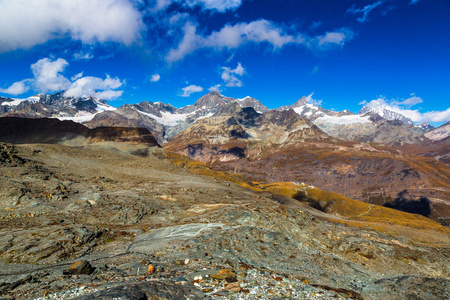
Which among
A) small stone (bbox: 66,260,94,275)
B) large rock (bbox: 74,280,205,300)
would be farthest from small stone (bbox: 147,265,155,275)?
small stone (bbox: 66,260,94,275)

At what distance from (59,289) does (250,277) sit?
39.3 ft

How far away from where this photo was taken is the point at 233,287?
47.7ft

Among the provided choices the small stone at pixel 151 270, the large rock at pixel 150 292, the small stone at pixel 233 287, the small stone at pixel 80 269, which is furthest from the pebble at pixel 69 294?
the small stone at pixel 233 287

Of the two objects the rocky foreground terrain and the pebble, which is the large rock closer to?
the rocky foreground terrain

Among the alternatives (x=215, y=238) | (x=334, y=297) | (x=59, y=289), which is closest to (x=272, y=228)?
(x=215, y=238)

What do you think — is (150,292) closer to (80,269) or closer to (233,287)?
(233,287)

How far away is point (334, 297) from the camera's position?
15.4m

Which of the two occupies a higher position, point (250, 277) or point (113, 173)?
point (113, 173)

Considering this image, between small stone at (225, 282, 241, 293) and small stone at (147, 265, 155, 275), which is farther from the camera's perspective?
small stone at (147, 265, 155, 275)

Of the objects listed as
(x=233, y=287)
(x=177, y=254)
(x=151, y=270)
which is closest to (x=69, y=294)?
(x=151, y=270)

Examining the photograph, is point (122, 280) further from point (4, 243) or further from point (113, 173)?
point (113, 173)

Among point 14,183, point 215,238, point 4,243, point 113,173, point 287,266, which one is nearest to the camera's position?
point 4,243

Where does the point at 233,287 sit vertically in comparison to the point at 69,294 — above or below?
below

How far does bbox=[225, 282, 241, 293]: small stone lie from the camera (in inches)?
558
